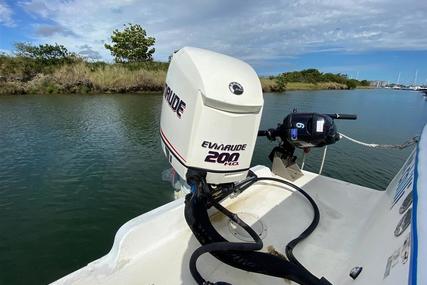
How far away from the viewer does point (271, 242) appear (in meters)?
1.95

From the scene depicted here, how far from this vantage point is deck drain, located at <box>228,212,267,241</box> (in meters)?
1.97

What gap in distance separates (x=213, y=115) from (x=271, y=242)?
1013 millimetres

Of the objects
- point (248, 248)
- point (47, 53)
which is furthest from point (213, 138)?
point (47, 53)

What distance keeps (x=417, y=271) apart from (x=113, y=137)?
26.5 ft

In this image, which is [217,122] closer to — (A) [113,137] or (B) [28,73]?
(A) [113,137]

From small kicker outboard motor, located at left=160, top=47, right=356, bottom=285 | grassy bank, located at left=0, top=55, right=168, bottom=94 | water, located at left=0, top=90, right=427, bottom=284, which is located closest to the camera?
small kicker outboard motor, located at left=160, top=47, right=356, bottom=285

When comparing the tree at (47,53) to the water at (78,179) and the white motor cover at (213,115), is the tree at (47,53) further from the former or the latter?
the white motor cover at (213,115)

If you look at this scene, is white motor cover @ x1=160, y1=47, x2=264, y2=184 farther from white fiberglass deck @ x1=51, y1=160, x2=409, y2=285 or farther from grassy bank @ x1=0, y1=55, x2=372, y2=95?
grassy bank @ x1=0, y1=55, x2=372, y2=95

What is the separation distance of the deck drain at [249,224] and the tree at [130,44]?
32868 millimetres

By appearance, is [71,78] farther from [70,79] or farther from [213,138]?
[213,138]

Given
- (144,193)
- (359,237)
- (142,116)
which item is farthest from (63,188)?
(142,116)

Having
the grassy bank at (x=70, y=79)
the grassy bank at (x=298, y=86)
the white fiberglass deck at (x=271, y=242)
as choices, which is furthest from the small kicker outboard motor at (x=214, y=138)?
the grassy bank at (x=298, y=86)

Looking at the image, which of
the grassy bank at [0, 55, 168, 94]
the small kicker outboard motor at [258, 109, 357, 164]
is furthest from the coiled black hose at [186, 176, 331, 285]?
Result: the grassy bank at [0, 55, 168, 94]

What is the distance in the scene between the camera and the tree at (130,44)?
102ft
